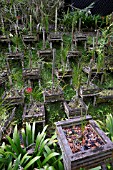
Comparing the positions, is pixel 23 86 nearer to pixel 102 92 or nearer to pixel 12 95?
pixel 12 95

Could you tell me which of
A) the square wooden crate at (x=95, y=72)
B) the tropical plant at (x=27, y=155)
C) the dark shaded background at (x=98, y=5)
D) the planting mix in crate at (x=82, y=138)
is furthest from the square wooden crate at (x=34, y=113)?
the dark shaded background at (x=98, y=5)

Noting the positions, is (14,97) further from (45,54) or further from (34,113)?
(45,54)

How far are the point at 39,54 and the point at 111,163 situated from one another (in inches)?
96.0

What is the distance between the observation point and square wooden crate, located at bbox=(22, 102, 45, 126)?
2224 mm

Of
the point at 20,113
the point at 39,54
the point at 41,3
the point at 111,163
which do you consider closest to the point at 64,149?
the point at 111,163

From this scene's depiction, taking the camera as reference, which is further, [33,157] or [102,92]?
[102,92]

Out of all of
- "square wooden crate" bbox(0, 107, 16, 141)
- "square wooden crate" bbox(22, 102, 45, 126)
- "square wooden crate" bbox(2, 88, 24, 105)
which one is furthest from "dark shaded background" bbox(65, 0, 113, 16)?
"square wooden crate" bbox(0, 107, 16, 141)

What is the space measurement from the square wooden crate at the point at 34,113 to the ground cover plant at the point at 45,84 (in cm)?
3

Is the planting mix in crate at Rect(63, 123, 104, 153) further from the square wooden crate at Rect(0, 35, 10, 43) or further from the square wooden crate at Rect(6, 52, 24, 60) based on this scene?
the square wooden crate at Rect(0, 35, 10, 43)

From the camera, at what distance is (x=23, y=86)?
2920 mm

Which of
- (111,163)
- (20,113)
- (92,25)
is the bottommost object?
(111,163)

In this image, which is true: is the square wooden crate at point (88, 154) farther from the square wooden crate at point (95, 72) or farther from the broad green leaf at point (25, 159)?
the square wooden crate at point (95, 72)

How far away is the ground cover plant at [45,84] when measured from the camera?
1803 mm

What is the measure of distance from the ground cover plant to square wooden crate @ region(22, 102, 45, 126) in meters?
0.03
